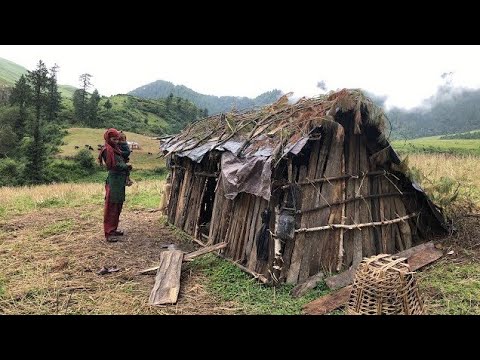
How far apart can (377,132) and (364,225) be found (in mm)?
1643

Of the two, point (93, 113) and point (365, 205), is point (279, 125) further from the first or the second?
point (93, 113)

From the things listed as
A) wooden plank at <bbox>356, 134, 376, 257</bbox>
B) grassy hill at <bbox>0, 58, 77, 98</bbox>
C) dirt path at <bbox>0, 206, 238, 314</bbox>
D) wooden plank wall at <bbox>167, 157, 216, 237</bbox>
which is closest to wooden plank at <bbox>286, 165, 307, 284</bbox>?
dirt path at <bbox>0, 206, 238, 314</bbox>

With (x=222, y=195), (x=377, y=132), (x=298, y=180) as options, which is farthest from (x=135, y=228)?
(x=377, y=132)

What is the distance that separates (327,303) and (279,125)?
3.43 m

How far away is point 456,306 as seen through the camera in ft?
17.7

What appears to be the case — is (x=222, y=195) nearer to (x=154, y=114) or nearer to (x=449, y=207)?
(x=449, y=207)

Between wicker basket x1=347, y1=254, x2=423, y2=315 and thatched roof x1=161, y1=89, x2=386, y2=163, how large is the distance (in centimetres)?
218

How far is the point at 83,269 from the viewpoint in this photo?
7516mm

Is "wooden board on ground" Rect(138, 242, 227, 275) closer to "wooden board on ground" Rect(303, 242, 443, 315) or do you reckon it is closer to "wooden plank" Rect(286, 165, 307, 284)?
"wooden plank" Rect(286, 165, 307, 284)

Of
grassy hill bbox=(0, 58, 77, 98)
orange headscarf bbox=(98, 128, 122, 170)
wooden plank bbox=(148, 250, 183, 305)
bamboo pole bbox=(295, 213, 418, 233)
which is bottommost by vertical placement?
wooden plank bbox=(148, 250, 183, 305)

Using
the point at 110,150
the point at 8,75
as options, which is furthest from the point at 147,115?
the point at 8,75

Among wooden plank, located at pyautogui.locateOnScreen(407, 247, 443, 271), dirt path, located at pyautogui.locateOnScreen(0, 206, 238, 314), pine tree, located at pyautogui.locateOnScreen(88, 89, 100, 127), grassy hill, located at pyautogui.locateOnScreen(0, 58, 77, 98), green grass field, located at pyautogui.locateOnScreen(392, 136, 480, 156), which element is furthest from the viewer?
grassy hill, located at pyautogui.locateOnScreen(0, 58, 77, 98)

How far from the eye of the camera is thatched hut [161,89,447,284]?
636 centimetres

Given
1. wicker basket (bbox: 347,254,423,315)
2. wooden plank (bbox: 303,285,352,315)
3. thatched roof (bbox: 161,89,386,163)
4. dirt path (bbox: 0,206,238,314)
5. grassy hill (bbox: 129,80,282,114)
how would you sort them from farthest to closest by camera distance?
grassy hill (bbox: 129,80,282,114) < thatched roof (bbox: 161,89,386,163) < dirt path (bbox: 0,206,238,314) < wooden plank (bbox: 303,285,352,315) < wicker basket (bbox: 347,254,423,315)
